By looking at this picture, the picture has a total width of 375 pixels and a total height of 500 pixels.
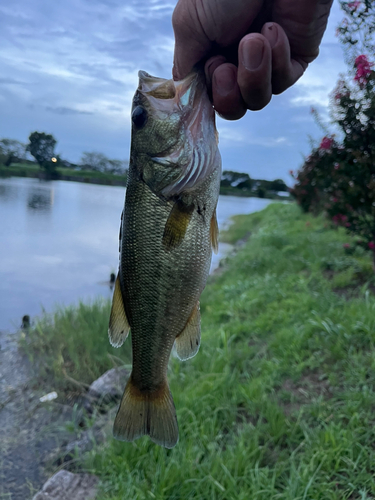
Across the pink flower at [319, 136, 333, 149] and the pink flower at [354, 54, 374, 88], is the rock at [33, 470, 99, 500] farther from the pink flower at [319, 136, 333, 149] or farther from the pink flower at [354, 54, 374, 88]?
the pink flower at [319, 136, 333, 149]

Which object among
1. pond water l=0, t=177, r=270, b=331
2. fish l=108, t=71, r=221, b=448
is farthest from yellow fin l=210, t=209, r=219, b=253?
pond water l=0, t=177, r=270, b=331

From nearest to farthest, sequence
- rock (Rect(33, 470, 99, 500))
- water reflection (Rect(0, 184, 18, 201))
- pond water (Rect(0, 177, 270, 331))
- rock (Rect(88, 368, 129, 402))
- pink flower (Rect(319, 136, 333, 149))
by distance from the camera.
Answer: rock (Rect(33, 470, 99, 500))
rock (Rect(88, 368, 129, 402))
pink flower (Rect(319, 136, 333, 149))
pond water (Rect(0, 177, 270, 331))
water reflection (Rect(0, 184, 18, 201))

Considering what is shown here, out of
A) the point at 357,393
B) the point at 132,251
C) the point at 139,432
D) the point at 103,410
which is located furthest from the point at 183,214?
the point at 103,410

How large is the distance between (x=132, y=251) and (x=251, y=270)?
7705 millimetres

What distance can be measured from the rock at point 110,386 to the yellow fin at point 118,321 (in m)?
2.91

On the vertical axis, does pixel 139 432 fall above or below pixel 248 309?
above

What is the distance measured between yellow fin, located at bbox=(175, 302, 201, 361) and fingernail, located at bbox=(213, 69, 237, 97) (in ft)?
3.05

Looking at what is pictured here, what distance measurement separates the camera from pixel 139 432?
5.43 feet

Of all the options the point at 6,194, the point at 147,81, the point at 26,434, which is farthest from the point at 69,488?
the point at 6,194

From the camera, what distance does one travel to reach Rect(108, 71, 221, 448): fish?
5.34ft

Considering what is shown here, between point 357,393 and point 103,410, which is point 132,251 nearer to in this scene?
point 357,393

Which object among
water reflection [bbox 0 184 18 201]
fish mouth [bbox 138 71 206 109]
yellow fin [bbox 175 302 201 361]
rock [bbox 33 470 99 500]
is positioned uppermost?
fish mouth [bbox 138 71 206 109]

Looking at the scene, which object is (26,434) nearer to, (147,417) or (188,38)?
(147,417)

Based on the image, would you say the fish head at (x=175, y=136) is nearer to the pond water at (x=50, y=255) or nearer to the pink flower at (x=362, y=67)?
the pink flower at (x=362, y=67)
